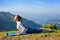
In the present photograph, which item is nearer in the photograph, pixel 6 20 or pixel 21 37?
pixel 21 37

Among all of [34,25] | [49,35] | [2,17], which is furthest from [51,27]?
[2,17]

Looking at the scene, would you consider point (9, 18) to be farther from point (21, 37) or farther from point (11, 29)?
point (21, 37)

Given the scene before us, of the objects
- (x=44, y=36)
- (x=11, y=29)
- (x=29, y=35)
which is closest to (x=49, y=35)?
(x=44, y=36)

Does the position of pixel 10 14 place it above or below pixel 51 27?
above

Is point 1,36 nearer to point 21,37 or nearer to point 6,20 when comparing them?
point 21,37

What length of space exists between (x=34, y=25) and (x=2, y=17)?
0.92m

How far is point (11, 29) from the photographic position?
5.02 meters

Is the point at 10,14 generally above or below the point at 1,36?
above

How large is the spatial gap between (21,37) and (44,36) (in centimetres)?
46

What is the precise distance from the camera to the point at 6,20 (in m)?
5.04

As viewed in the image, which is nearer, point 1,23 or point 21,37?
point 21,37

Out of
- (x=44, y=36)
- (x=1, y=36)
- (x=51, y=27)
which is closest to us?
(x=44, y=36)

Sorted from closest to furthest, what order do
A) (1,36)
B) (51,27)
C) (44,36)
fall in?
1. (44,36)
2. (1,36)
3. (51,27)

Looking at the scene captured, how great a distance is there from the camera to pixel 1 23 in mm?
4938
